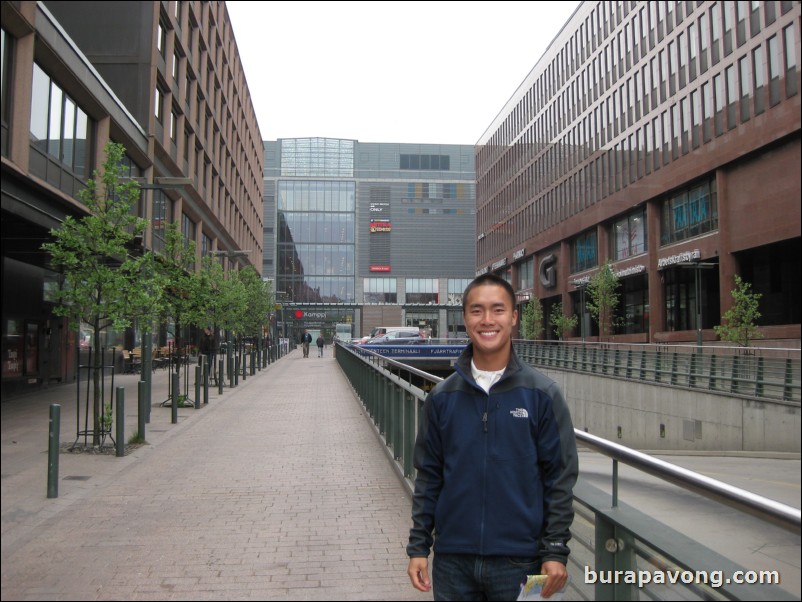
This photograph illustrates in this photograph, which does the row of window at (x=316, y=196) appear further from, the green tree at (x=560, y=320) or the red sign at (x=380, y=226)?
the green tree at (x=560, y=320)

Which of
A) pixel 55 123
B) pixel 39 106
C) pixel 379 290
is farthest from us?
pixel 379 290

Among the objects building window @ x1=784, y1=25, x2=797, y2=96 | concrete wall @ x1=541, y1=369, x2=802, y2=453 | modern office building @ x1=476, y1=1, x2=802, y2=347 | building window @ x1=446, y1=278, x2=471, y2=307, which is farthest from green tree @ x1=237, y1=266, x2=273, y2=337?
building window @ x1=446, y1=278, x2=471, y2=307

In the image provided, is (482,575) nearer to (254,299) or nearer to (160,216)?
(160,216)

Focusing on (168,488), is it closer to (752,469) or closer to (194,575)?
(194,575)

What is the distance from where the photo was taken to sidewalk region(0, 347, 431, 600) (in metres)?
3.90

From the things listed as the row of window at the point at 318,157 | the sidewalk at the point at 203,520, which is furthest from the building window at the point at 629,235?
the row of window at the point at 318,157

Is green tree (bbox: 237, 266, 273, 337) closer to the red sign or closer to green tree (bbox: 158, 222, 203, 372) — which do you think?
green tree (bbox: 158, 222, 203, 372)

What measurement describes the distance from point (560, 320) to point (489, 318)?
13.7 metres

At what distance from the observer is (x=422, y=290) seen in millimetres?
95188

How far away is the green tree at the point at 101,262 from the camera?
9.15m

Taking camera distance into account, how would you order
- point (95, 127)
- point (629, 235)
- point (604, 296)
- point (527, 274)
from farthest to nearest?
point (527, 274), point (95, 127), point (629, 235), point (604, 296)

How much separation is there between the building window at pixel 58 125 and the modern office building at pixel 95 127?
0.11 feet

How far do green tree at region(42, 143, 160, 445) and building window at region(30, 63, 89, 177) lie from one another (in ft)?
17.6

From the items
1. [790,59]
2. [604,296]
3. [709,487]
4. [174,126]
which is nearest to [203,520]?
[709,487]
